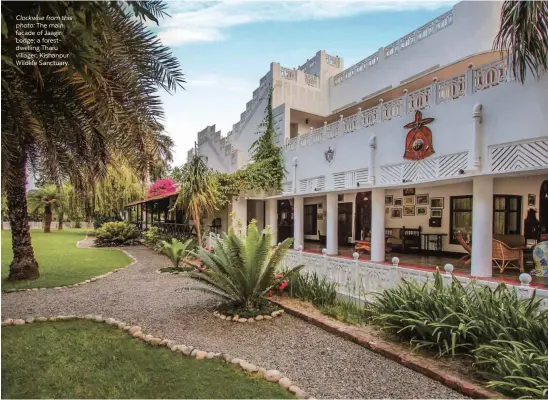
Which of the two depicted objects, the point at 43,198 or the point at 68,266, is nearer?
the point at 68,266

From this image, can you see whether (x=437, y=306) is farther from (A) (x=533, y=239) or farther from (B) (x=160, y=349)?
(A) (x=533, y=239)

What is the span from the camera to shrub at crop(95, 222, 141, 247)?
18672 millimetres

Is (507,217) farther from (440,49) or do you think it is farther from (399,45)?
(399,45)

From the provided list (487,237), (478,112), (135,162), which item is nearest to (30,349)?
(135,162)

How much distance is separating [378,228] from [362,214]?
20.4ft

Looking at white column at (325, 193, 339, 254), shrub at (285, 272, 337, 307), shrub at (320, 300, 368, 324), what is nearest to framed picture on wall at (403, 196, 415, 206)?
white column at (325, 193, 339, 254)

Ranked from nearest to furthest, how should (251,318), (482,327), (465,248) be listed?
(482,327), (251,318), (465,248)

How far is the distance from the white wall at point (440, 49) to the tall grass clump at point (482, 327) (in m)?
9.10

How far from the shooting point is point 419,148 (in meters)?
9.52

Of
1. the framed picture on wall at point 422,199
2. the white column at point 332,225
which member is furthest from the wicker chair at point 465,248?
the white column at point 332,225

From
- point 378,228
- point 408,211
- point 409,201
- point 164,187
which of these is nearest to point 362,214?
point 408,211

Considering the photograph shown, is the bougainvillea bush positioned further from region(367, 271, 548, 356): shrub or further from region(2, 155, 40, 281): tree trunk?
region(367, 271, 548, 356): shrub

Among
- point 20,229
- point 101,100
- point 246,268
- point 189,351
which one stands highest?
point 101,100

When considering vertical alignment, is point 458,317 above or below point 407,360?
above
